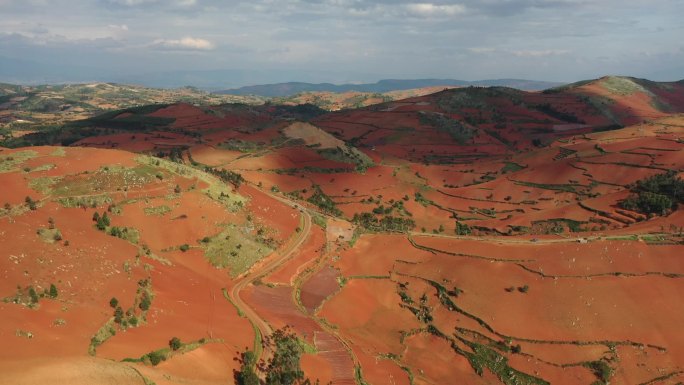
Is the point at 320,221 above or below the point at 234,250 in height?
above

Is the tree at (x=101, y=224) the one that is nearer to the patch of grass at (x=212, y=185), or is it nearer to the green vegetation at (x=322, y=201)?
the patch of grass at (x=212, y=185)

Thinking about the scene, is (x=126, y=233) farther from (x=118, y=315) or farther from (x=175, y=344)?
(x=175, y=344)

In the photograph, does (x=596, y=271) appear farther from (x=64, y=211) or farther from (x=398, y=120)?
(x=398, y=120)

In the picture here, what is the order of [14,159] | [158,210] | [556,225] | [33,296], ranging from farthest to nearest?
1. [556,225]
2. [14,159]
3. [158,210]
4. [33,296]

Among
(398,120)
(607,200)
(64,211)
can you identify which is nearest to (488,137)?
(398,120)

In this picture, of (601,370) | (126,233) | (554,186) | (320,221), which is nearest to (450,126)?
(554,186)

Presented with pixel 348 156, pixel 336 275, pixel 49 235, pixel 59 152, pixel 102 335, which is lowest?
pixel 336 275
